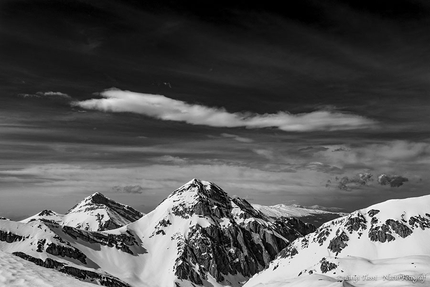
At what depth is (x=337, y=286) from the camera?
122m

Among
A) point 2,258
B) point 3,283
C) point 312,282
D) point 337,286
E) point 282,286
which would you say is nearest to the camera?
point 3,283

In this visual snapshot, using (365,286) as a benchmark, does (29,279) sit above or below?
above

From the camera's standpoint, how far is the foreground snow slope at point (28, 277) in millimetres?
16234

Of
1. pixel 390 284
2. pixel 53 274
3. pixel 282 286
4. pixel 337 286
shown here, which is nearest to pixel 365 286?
pixel 390 284

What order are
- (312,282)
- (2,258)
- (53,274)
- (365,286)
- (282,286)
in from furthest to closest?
(282,286)
(312,282)
(365,286)
(2,258)
(53,274)

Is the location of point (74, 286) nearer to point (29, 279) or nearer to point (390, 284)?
point (29, 279)

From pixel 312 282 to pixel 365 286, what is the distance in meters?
21.1

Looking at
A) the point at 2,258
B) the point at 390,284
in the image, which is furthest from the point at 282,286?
the point at 2,258

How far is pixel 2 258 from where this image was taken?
2005 centimetres

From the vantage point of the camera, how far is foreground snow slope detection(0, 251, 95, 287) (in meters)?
16.2

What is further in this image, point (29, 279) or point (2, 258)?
point (2, 258)

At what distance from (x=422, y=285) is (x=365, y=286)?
66.1 ft

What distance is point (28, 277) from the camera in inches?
675

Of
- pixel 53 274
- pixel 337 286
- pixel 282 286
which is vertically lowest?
pixel 282 286
